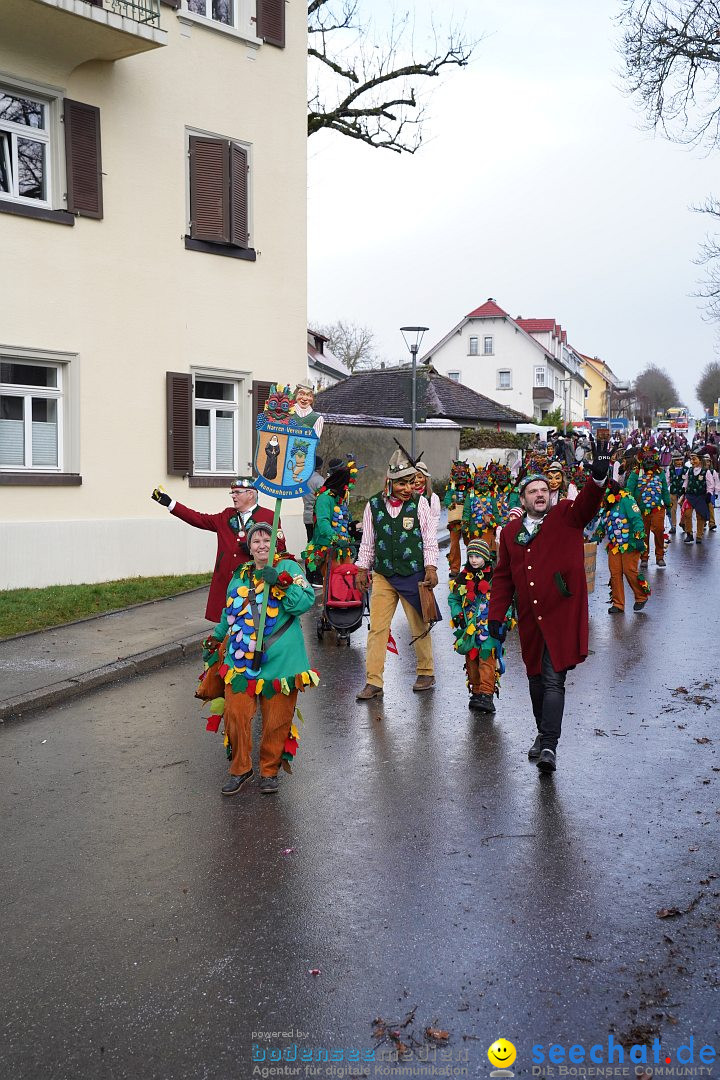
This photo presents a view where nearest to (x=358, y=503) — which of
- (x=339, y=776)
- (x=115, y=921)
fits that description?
(x=339, y=776)

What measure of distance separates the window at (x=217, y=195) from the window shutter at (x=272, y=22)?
191 cm

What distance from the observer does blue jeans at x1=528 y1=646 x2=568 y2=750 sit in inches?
257

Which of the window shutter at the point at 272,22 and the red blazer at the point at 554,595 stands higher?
the window shutter at the point at 272,22

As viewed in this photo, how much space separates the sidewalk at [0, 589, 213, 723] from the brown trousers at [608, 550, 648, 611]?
16.9 ft

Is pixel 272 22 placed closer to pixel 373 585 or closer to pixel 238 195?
pixel 238 195

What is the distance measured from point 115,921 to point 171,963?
20.3 inches

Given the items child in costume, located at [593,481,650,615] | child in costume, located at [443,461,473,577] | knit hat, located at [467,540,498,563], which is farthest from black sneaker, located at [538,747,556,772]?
child in costume, located at [443,461,473,577]

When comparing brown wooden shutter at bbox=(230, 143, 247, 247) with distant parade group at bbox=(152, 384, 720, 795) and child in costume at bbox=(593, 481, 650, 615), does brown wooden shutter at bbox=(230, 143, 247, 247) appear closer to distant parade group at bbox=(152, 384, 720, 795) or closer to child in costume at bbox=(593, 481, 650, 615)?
distant parade group at bbox=(152, 384, 720, 795)

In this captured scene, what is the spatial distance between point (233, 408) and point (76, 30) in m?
5.68

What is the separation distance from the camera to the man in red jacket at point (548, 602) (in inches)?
255

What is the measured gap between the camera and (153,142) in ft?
48.8

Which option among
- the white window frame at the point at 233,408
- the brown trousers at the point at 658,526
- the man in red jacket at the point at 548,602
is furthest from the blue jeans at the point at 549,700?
the brown trousers at the point at 658,526

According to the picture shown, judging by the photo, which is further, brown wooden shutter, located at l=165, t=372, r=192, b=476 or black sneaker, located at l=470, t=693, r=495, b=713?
brown wooden shutter, located at l=165, t=372, r=192, b=476

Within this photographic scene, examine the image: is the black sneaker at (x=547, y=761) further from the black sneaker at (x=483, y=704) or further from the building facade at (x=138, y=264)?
the building facade at (x=138, y=264)
